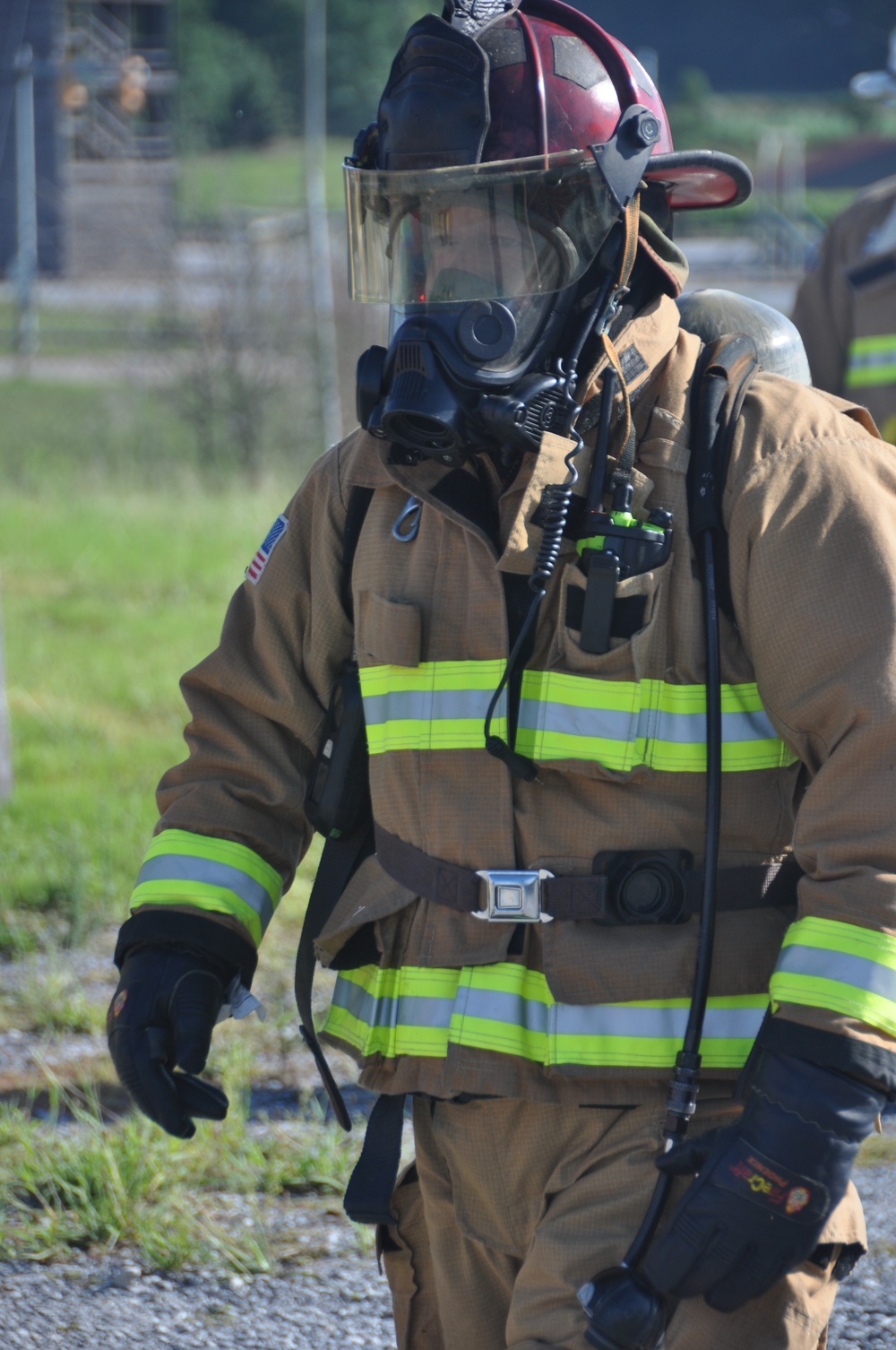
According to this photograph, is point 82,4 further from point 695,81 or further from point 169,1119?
point 169,1119

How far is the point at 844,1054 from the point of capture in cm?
161

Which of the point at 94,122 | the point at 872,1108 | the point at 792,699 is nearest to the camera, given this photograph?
the point at 872,1108

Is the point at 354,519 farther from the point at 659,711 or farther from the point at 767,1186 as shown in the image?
the point at 767,1186

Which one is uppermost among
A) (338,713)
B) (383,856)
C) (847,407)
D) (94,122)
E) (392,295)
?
(94,122)

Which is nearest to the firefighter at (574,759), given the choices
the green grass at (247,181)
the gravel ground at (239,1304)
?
the gravel ground at (239,1304)

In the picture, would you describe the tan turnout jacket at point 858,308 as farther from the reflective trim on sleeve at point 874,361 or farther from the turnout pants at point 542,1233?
the turnout pants at point 542,1233

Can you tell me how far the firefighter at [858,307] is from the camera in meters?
4.23

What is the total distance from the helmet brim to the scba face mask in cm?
4

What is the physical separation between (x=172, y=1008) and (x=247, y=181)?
880 inches

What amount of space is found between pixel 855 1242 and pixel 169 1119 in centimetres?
91

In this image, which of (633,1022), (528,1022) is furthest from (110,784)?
(633,1022)

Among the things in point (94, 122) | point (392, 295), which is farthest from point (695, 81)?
point (392, 295)

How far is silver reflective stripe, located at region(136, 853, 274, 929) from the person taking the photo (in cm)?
217

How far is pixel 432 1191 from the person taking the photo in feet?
6.66
